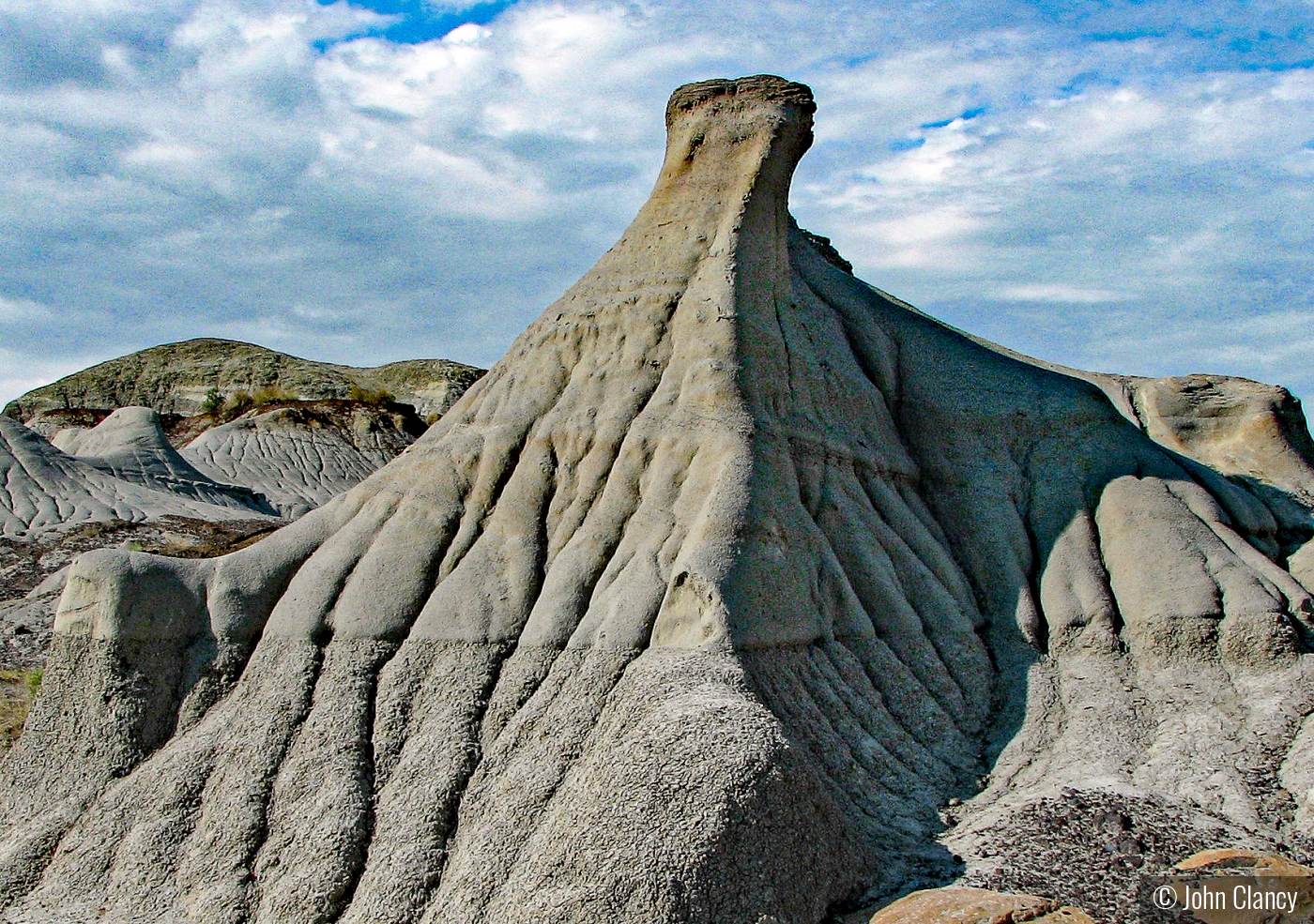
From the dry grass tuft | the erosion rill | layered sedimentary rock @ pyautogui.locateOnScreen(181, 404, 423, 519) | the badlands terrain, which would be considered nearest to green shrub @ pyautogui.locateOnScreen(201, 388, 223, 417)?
the badlands terrain

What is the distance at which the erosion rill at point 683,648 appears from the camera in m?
8.62

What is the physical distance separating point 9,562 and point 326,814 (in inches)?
712

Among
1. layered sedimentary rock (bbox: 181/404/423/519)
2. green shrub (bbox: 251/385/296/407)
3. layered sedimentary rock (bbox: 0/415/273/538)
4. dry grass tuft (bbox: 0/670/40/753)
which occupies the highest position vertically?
green shrub (bbox: 251/385/296/407)

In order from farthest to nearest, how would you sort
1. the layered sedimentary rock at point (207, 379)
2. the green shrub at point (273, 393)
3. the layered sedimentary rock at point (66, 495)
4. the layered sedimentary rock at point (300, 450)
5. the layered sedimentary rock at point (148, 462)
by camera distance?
the layered sedimentary rock at point (207, 379), the green shrub at point (273, 393), the layered sedimentary rock at point (300, 450), the layered sedimentary rock at point (148, 462), the layered sedimentary rock at point (66, 495)

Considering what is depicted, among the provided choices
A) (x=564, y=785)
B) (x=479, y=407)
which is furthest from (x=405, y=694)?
(x=479, y=407)

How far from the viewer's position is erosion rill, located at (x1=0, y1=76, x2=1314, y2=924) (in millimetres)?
8625

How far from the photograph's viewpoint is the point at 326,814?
9.56 m

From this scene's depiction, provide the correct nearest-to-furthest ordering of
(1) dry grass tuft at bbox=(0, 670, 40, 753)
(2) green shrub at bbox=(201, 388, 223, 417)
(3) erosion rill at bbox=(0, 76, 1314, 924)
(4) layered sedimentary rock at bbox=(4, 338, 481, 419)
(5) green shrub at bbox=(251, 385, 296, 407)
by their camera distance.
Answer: (3) erosion rill at bbox=(0, 76, 1314, 924) < (1) dry grass tuft at bbox=(0, 670, 40, 753) < (5) green shrub at bbox=(251, 385, 296, 407) < (4) layered sedimentary rock at bbox=(4, 338, 481, 419) < (2) green shrub at bbox=(201, 388, 223, 417)

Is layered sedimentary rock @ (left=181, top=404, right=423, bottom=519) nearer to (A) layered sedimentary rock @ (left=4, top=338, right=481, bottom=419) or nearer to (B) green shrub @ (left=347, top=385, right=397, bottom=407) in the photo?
(B) green shrub @ (left=347, top=385, right=397, bottom=407)

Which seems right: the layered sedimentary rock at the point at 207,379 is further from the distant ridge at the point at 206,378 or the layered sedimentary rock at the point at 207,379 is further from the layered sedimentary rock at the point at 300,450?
the layered sedimentary rock at the point at 300,450

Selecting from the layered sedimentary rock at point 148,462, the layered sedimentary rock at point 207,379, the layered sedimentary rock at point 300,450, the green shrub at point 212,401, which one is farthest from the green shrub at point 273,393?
the layered sedimentary rock at point 148,462

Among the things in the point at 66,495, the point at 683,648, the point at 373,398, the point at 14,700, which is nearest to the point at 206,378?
the point at 373,398

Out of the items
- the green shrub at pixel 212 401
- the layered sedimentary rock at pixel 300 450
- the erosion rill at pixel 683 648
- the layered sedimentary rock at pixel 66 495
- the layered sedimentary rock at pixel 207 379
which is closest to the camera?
the erosion rill at pixel 683 648

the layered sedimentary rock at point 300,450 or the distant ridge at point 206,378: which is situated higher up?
the distant ridge at point 206,378
